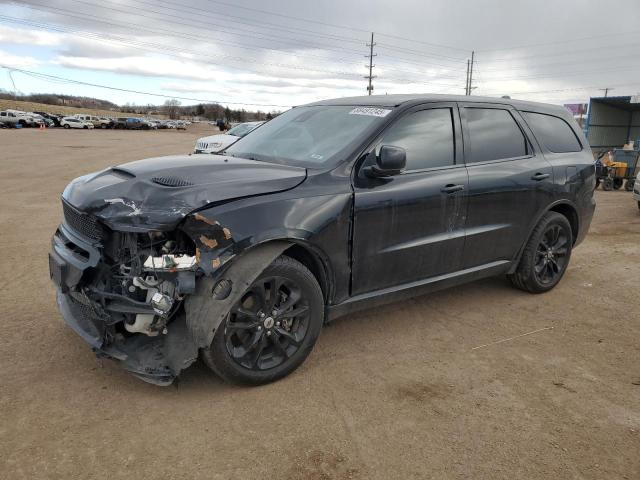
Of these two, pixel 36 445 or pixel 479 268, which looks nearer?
pixel 36 445

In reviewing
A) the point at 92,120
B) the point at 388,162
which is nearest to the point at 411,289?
the point at 388,162

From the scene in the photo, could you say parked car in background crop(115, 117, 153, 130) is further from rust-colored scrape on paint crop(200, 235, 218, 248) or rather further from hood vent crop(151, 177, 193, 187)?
rust-colored scrape on paint crop(200, 235, 218, 248)

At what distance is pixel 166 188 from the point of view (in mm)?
3104

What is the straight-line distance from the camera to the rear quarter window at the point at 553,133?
5.14 m

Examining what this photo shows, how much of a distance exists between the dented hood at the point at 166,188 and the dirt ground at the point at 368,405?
111cm

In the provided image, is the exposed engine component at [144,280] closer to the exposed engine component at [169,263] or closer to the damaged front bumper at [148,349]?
the exposed engine component at [169,263]

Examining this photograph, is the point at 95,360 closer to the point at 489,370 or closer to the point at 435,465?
the point at 435,465

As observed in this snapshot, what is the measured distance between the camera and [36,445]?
2734 mm

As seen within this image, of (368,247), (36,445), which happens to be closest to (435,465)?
(368,247)

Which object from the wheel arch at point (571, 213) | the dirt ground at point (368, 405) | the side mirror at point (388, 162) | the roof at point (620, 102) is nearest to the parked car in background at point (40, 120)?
the roof at point (620, 102)

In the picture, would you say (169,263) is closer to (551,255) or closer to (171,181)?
(171,181)

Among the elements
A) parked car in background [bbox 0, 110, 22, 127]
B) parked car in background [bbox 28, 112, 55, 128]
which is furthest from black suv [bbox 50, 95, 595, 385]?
parked car in background [bbox 28, 112, 55, 128]

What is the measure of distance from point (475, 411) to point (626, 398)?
1.06 meters

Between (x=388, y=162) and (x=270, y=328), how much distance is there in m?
1.34
